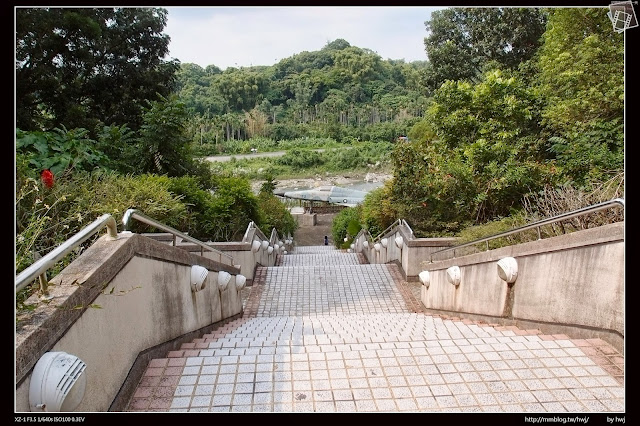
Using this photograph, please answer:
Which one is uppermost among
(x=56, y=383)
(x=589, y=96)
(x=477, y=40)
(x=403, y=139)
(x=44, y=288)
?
(x=477, y=40)

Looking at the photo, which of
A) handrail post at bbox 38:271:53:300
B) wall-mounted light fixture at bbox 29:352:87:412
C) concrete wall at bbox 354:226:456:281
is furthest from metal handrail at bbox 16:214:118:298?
concrete wall at bbox 354:226:456:281

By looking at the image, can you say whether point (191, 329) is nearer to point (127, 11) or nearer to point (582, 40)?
point (582, 40)

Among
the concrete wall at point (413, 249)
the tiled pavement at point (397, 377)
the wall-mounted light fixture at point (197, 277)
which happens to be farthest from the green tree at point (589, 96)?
the wall-mounted light fixture at point (197, 277)

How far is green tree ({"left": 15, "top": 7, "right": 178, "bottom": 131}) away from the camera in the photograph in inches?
439

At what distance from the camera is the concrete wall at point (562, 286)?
310 centimetres

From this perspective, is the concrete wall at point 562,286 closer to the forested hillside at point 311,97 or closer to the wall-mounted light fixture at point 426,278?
the wall-mounted light fixture at point 426,278

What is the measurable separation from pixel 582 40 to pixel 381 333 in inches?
337

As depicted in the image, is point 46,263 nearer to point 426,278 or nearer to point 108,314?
point 108,314

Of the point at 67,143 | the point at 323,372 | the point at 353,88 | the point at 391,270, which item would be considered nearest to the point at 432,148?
the point at 391,270

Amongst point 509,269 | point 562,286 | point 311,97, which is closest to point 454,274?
point 509,269

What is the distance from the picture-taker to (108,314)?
2.69 meters
